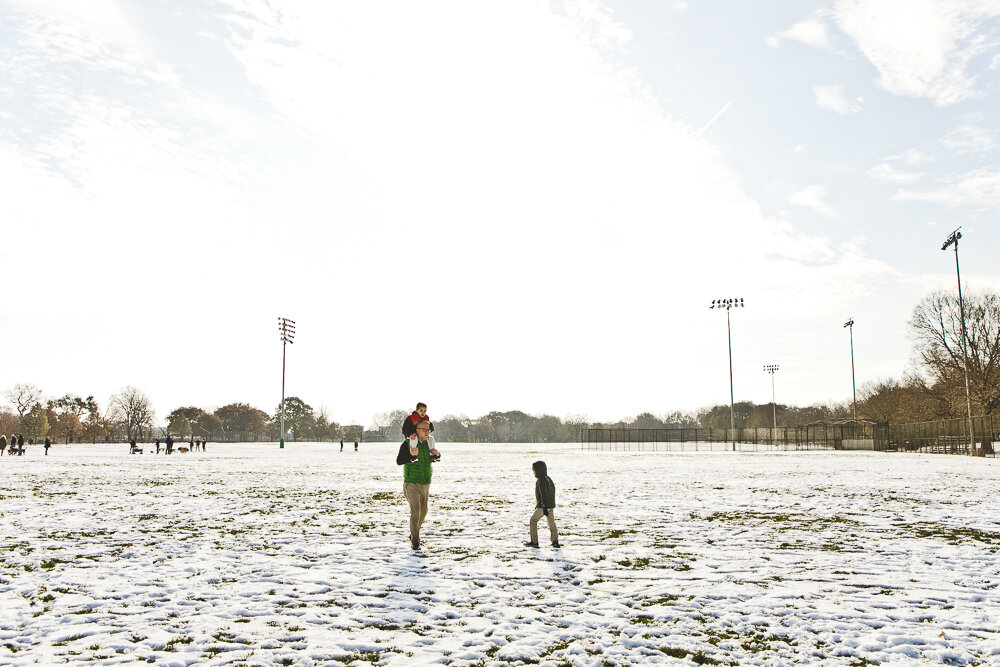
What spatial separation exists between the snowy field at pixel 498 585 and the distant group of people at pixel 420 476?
0.54 metres

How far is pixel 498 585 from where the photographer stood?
7.73 meters

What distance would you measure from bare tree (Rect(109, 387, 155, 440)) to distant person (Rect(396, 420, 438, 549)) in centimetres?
14700

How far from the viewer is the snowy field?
18.2ft

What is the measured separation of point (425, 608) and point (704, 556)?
4.61 m

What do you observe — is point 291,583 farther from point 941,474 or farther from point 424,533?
point 941,474

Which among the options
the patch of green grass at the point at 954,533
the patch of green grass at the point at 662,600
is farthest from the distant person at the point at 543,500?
the patch of green grass at the point at 954,533

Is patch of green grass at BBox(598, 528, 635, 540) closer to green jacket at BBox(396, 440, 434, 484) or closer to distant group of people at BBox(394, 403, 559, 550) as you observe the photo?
distant group of people at BBox(394, 403, 559, 550)

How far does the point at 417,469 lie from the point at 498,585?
2760 millimetres

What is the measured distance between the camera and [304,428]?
14950cm

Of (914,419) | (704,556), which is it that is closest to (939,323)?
(914,419)

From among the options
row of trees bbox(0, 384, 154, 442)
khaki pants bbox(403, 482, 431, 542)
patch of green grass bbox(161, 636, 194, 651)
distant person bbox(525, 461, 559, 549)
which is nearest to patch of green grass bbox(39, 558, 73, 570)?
patch of green grass bbox(161, 636, 194, 651)

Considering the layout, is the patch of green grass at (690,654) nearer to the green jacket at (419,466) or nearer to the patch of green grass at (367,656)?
the patch of green grass at (367,656)

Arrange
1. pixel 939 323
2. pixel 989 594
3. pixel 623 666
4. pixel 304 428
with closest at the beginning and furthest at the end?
pixel 623 666, pixel 989 594, pixel 939 323, pixel 304 428

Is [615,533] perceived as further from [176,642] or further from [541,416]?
[541,416]
